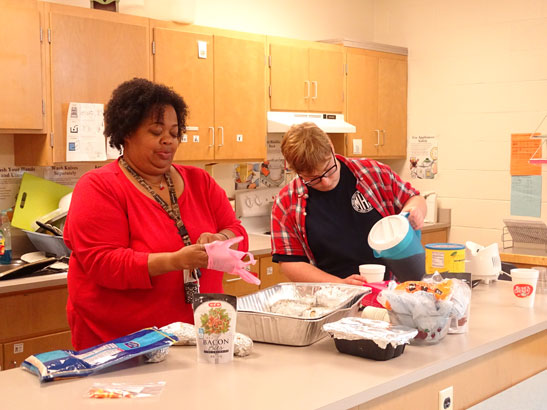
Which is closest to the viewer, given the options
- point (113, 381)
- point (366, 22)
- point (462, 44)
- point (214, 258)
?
point (113, 381)

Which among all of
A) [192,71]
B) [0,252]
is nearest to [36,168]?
[0,252]

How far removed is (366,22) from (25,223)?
3320 millimetres

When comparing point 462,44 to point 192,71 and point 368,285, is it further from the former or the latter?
point 368,285

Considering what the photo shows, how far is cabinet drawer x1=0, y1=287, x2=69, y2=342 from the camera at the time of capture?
3.04 m

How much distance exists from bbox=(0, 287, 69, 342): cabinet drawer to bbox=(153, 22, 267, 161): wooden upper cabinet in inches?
45.1

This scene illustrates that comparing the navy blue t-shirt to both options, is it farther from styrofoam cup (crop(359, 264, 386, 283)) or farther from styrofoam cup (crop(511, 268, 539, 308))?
styrofoam cup (crop(511, 268, 539, 308))

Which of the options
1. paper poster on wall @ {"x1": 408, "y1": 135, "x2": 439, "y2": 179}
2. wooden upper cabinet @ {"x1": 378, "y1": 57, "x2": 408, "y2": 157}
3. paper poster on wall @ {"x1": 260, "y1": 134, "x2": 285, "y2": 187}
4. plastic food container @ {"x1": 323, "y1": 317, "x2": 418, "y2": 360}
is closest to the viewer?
plastic food container @ {"x1": 323, "y1": 317, "x2": 418, "y2": 360}

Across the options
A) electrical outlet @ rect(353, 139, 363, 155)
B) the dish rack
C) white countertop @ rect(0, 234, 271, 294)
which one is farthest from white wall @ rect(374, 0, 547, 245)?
white countertop @ rect(0, 234, 271, 294)

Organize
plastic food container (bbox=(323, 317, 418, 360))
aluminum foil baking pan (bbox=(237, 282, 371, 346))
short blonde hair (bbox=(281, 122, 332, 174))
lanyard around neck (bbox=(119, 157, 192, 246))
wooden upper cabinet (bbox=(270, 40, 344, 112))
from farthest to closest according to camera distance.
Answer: wooden upper cabinet (bbox=(270, 40, 344, 112))
short blonde hair (bbox=(281, 122, 332, 174))
lanyard around neck (bbox=(119, 157, 192, 246))
aluminum foil baking pan (bbox=(237, 282, 371, 346))
plastic food container (bbox=(323, 317, 418, 360))

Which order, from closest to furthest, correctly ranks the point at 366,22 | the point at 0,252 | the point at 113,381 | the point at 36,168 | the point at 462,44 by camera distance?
the point at 113,381 < the point at 0,252 < the point at 36,168 < the point at 462,44 < the point at 366,22

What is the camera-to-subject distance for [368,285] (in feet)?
7.33

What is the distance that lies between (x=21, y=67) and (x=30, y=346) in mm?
1305

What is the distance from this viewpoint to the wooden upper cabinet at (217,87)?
3.94 meters

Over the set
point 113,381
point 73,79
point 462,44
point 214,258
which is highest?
point 462,44
